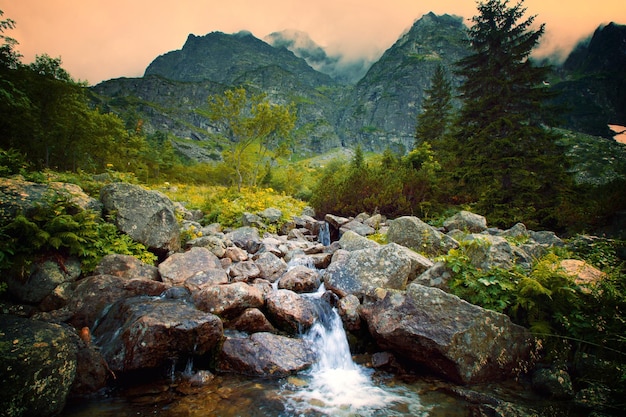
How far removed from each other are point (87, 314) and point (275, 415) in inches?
137

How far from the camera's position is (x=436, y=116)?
2912 centimetres

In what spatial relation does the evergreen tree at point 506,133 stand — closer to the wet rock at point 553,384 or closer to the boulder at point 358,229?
the boulder at point 358,229

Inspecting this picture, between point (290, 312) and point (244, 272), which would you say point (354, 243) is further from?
point (290, 312)

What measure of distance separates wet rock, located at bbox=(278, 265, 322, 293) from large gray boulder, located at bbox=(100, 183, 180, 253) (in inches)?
119

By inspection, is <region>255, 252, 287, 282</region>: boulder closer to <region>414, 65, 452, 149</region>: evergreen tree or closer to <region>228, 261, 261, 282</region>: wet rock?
<region>228, 261, 261, 282</region>: wet rock

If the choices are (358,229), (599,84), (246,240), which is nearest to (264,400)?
(246,240)

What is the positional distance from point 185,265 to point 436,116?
102ft

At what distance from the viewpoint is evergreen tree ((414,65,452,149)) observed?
2734 cm

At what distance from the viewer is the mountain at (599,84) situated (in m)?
92.3

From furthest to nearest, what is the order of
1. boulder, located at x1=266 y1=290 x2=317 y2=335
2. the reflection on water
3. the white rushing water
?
boulder, located at x1=266 y1=290 x2=317 y2=335
the white rushing water
the reflection on water

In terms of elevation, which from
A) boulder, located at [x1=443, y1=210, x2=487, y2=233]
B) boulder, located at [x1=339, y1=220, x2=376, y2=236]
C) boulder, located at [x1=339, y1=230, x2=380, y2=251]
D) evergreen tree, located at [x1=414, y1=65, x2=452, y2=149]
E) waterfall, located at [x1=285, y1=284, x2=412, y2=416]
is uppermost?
evergreen tree, located at [x1=414, y1=65, x2=452, y2=149]

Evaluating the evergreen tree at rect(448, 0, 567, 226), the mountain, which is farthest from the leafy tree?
the mountain

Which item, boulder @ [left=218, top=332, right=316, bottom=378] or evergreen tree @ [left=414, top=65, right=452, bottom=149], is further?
evergreen tree @ [left=414, top=65, right=452, bottom=149]

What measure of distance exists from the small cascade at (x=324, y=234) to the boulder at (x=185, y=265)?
20.8 ft
